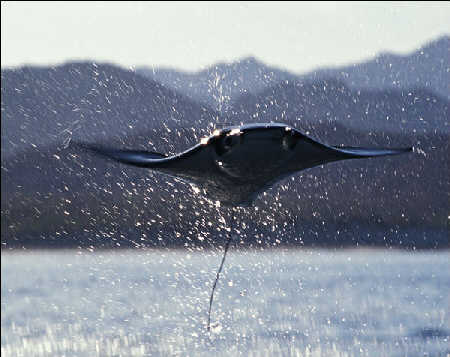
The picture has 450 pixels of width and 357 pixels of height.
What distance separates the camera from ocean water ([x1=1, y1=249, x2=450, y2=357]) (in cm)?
962

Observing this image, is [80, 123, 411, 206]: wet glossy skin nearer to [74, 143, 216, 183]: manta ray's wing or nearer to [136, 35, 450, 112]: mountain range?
[74, 143, 216, 183]: manta ray's wing

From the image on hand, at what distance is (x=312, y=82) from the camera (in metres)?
36.2

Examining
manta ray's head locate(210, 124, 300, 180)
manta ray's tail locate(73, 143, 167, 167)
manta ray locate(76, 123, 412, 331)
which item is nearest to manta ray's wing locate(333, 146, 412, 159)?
manta ray locate(76, 123, 412, 331)

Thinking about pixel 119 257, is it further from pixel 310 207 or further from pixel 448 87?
pixel 448 87

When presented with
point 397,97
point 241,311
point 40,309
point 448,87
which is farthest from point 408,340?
point 397,97

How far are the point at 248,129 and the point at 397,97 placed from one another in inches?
1348

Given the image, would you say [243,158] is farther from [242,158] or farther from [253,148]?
[253,148]

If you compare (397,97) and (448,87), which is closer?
(448,87)

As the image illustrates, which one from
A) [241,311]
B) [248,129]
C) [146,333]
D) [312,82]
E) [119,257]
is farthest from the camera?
[119,257]

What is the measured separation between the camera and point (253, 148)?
505 centimetres

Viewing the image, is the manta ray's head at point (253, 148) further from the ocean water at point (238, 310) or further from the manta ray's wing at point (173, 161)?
the ocean water at point (238, 310)

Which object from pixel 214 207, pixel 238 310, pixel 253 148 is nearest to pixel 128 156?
pixel 253 148

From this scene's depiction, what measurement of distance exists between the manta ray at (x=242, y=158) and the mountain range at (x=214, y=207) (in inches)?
910

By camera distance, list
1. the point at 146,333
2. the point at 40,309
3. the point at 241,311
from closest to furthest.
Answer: the point at 146,333 < the point at 241,311 < the point at 40,309
